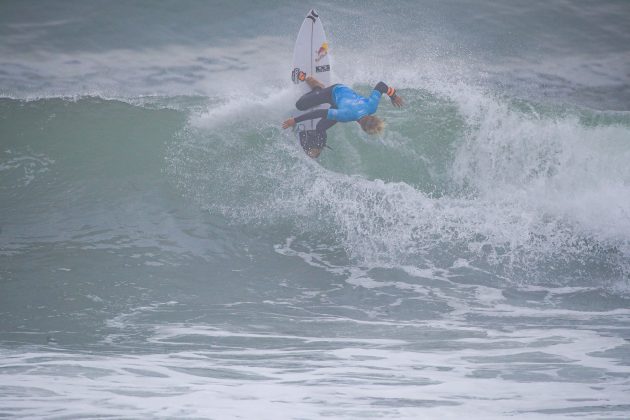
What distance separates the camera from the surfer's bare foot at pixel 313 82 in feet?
30.7

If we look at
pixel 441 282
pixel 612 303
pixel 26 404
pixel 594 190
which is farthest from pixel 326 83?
pixel 26 404

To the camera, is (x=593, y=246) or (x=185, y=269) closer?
(x=185, y=269)

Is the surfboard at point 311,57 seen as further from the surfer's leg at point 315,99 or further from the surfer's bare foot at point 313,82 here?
the surfer's leg at point 315,99

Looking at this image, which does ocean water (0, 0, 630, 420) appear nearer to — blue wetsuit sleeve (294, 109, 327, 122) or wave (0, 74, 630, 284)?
wave (0, 74, 630, 284)

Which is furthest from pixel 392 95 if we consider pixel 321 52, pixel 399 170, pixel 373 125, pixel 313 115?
pixel 399 170

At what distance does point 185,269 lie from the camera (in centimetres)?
798

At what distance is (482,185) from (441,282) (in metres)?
2.15

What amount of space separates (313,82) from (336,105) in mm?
737

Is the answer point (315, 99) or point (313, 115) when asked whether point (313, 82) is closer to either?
point (315, 99)

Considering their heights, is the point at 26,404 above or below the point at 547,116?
below

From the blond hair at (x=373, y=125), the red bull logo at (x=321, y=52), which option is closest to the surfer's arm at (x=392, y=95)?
the blond hair at (x=373, y=125)

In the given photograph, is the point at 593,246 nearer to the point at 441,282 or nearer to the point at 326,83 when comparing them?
the point at 441,282

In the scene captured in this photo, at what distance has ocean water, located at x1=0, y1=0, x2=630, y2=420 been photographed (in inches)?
208

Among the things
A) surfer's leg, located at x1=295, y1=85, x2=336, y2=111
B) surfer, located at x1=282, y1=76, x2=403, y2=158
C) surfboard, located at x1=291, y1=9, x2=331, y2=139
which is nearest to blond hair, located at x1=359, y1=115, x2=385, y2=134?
surfer, located at x1=282, y1=76, x2=403, y2=158
